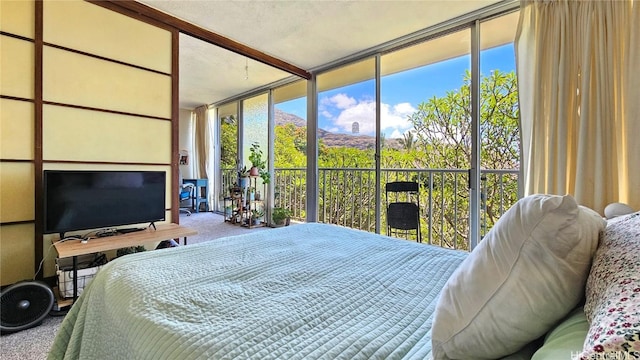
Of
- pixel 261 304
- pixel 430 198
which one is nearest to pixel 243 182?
pixel 430 198

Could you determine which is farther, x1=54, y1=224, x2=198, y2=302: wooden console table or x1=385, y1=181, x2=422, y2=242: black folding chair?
x1=385, y1=181, x2=422, y2=242: black folding chair

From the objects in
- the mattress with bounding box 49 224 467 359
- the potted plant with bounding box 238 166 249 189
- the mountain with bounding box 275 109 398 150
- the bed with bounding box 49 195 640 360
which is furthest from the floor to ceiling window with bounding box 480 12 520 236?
the potted plant with bounding box 238 166 249 189

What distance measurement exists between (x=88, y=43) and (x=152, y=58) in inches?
19.8

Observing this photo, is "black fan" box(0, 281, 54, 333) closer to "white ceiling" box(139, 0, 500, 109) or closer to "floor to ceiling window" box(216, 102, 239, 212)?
"white ceiling" box(139, 0, 500, 109)

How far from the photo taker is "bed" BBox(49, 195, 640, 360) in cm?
53

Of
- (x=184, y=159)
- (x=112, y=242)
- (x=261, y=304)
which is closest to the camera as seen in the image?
(x=261, y=304)

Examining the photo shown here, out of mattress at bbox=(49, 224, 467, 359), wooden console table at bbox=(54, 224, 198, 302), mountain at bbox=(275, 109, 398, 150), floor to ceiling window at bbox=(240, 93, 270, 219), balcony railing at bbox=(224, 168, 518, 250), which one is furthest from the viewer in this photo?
Answer: floor to ceiling window at bbox=(240, 93, 270, 219)

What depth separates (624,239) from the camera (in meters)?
0.58

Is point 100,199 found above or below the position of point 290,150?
below

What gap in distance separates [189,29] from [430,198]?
3308 millimetres

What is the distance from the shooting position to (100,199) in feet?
7.45

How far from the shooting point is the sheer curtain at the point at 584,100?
181cm

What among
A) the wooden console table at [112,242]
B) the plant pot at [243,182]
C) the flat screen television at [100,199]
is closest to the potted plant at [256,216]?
the plant pot at [243,182]

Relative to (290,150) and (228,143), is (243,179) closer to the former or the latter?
(290,150)
